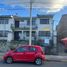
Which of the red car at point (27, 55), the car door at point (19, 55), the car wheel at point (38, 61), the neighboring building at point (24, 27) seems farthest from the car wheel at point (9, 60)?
the neighboring building at point (24, 27)

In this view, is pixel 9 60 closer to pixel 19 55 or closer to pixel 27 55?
pixel 19 55

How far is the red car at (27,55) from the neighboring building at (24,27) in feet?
117

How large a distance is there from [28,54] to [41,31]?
3743 cm

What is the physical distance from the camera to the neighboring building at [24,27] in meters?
57.5

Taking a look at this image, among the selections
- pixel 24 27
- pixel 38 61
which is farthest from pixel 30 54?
pixel 24 27

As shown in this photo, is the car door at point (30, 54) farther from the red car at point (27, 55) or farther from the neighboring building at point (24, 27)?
the neighboring building at point (24, 27)

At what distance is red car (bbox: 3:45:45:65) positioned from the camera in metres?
20.5

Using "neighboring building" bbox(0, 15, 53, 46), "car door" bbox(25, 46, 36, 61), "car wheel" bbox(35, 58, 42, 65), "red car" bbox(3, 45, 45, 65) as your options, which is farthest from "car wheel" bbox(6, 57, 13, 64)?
"neighboring building" bbox(0, 15, 53, 46)

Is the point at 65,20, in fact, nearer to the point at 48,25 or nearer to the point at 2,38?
the point at 48,25

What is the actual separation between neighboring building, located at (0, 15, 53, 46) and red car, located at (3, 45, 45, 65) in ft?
117

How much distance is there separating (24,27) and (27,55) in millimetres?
38071

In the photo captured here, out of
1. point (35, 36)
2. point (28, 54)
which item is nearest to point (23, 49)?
point (28, 54)

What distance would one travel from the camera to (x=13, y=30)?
192ft

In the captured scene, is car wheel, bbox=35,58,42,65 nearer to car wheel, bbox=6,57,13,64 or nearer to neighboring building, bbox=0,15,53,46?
car wheel, bbox=6,57,13,64
